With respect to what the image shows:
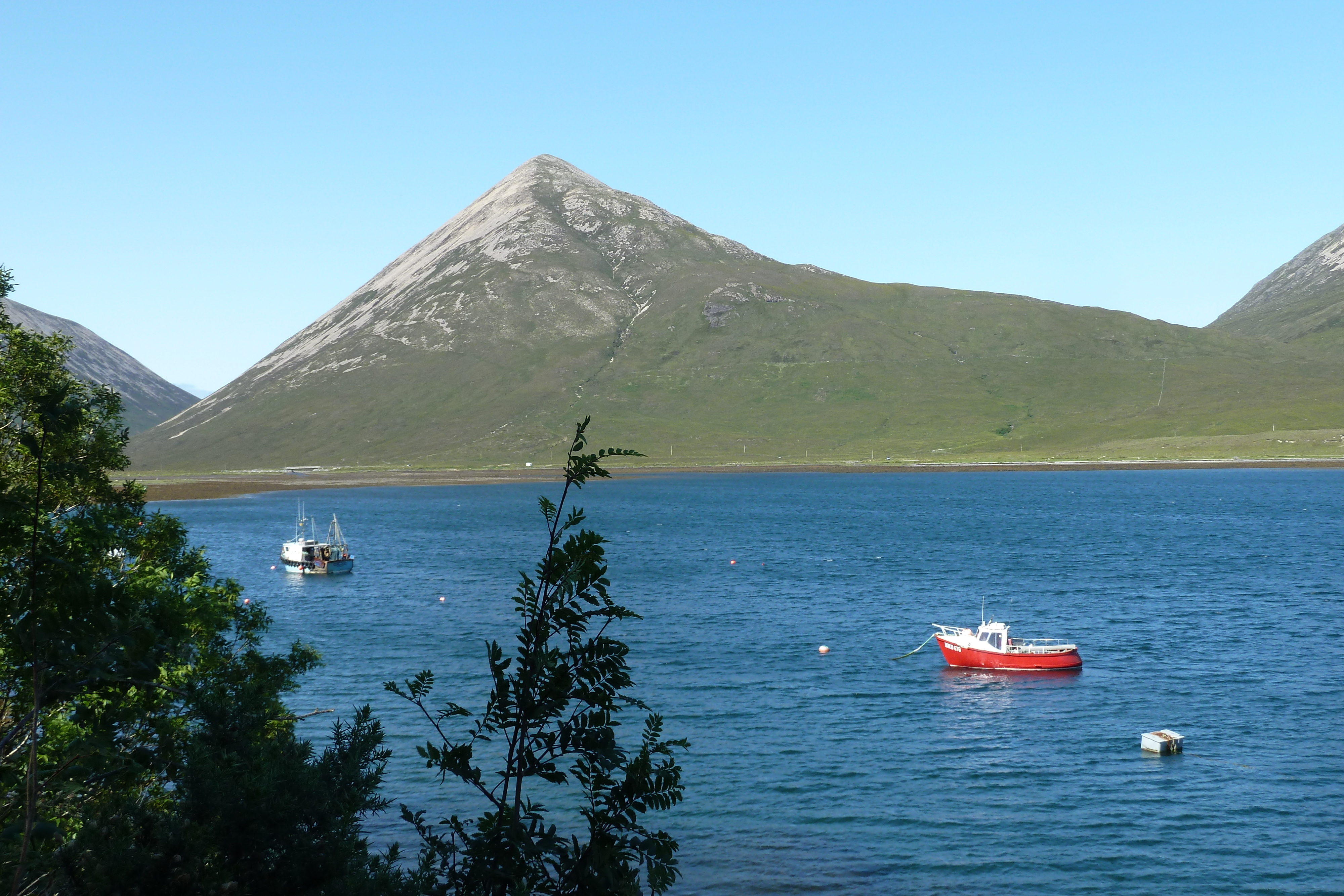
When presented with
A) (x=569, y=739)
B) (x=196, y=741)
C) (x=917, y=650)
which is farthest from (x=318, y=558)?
(x=569, y=739)

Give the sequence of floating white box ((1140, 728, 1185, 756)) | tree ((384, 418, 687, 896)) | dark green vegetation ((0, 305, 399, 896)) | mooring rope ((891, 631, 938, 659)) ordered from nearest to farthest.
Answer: tree ((384, 418, 687, 896)) < dark green vegetation ((0, 305, 399, 896)) < floating white box ((1140, 728, 1185, 756)) < mooring rope ((891, 631, 938, 659))

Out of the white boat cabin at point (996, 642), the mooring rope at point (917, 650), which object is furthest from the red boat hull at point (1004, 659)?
the mooring rope at point (917, 650)

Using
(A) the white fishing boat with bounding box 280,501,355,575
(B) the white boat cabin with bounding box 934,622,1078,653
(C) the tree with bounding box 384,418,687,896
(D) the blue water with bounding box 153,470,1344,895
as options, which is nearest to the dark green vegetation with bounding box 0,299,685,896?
(C) the tree with bounding box 384,418,687,896

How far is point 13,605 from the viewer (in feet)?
58.1

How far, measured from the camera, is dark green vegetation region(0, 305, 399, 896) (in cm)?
1566

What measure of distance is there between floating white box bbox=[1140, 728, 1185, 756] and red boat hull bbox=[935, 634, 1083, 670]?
1731cm

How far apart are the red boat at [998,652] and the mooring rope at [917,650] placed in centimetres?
323

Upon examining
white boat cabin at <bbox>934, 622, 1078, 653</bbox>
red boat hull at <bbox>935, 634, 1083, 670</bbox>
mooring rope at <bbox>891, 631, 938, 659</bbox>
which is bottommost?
mooring rope at <bbox>891, 631, 938, 659</bbox>

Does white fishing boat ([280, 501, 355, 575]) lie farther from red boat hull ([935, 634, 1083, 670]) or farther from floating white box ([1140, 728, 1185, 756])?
floating white box ([1140, 728, 1185, 756])

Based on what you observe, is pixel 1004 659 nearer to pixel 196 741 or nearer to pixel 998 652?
pixel 998 652

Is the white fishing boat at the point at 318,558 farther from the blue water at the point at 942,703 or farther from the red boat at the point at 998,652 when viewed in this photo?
the red boat at the point at 998,652

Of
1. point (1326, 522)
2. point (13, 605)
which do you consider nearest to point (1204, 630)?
point (13, 605)

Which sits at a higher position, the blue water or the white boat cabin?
the white boat cabin

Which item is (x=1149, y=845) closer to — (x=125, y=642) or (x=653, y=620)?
(x=125, y=642)
